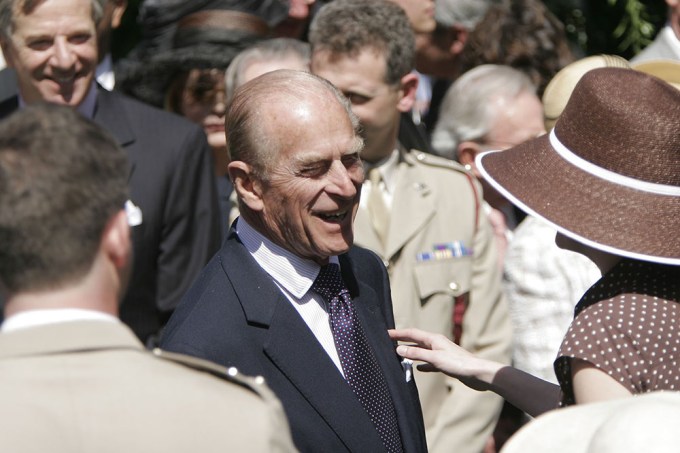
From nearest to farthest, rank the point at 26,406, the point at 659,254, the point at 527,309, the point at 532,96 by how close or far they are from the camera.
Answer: the point at 26,406 < the point at 659,254 < the point at 527,309 < the point at 532,96

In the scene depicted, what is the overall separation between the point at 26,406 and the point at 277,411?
44 cm

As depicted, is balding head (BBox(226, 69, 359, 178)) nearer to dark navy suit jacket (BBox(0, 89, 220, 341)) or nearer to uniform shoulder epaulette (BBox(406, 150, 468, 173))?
dark navy suit jacket (BBox(0, 89, 220, 341))

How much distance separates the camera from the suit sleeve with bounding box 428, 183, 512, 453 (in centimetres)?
464

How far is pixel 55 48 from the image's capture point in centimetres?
484

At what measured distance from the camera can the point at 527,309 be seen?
4582 millimetres

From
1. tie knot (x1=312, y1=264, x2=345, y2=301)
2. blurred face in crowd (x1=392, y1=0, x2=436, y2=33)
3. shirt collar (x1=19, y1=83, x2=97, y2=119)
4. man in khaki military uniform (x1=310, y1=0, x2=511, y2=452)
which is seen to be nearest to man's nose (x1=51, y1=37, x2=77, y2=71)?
shirt collar (x1=19, y1=83, x2=97, y2=119)

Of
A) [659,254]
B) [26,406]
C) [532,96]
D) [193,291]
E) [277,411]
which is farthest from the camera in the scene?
[532,96]

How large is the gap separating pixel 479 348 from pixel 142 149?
4.66 feet

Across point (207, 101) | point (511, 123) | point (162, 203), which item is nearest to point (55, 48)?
point (162, 203)

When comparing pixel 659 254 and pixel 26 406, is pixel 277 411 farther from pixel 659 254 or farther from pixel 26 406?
pixel 659 254

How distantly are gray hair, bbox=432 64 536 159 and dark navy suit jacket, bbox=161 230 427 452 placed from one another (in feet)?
7.24

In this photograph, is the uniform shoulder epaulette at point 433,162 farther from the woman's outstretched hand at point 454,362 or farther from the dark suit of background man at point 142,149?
the woman's outstretched hand at point 454,362

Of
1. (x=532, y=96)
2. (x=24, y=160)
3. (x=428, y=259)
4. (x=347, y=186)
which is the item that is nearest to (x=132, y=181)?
(x=428, y=259)

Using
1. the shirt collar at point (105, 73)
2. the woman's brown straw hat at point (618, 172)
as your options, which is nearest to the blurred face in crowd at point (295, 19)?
the shirt collar at point (105, 73)
